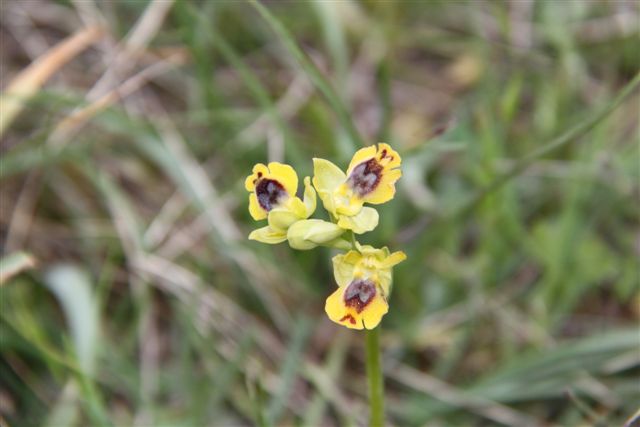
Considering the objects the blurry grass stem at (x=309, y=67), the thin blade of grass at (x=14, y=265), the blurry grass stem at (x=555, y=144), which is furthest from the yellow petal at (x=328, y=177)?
the thin blade of grass at (x=14, y=265)

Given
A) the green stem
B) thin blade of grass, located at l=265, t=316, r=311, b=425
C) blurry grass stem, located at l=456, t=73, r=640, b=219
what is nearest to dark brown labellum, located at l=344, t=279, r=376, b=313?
the green stem

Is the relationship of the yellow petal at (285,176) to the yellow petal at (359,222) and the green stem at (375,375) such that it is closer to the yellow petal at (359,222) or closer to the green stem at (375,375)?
the yellow petal at (359,222)

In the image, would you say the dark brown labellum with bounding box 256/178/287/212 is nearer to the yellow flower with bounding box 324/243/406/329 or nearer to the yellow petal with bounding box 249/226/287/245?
the yellow petal with bounding box 249/226/287/245

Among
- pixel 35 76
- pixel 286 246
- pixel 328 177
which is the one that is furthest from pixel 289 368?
pixel 35 76

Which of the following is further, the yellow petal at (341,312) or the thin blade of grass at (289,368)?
the thin blade of grass at (289,368)

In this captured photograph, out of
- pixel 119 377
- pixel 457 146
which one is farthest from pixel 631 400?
pixel 119 377

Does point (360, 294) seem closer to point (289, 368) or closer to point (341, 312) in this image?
point (341, 312)

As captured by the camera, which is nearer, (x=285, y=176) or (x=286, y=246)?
(x=285, y=176)
